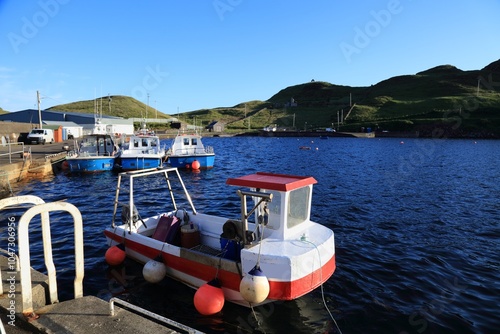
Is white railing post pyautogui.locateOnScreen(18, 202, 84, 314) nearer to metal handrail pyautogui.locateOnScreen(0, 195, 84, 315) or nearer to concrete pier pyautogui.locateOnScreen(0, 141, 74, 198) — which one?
metal handrail pyautogui.locateOnScreen(0, 195, 84, 315)

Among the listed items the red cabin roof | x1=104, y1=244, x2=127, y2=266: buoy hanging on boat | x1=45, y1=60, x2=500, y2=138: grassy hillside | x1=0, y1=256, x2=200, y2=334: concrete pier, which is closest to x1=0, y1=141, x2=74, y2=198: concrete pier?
x1=104, y1=244, x2=127, y2=266: buoy hanging on boat

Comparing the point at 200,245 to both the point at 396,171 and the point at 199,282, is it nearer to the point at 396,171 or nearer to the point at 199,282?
the point at 199,282

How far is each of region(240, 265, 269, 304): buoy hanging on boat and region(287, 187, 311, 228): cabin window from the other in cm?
183

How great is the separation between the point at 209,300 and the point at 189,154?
96.3ft

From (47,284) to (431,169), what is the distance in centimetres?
3968

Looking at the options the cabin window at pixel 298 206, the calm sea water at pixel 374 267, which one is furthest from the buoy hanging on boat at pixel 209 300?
the cabin window at pixel 298 206

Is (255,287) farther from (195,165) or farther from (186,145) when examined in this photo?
(186,145)

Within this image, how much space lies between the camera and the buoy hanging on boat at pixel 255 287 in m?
7.41

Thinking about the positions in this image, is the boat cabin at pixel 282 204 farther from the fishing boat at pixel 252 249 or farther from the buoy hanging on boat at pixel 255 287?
the buoy hanging on boat at pixel 255 287

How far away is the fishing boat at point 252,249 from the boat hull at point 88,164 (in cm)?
2329

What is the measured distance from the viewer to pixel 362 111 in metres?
153

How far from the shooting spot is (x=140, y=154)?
33.7 metres

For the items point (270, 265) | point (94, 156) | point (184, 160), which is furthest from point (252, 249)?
point (94, 156)

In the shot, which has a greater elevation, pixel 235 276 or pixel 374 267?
pixel 235 276
